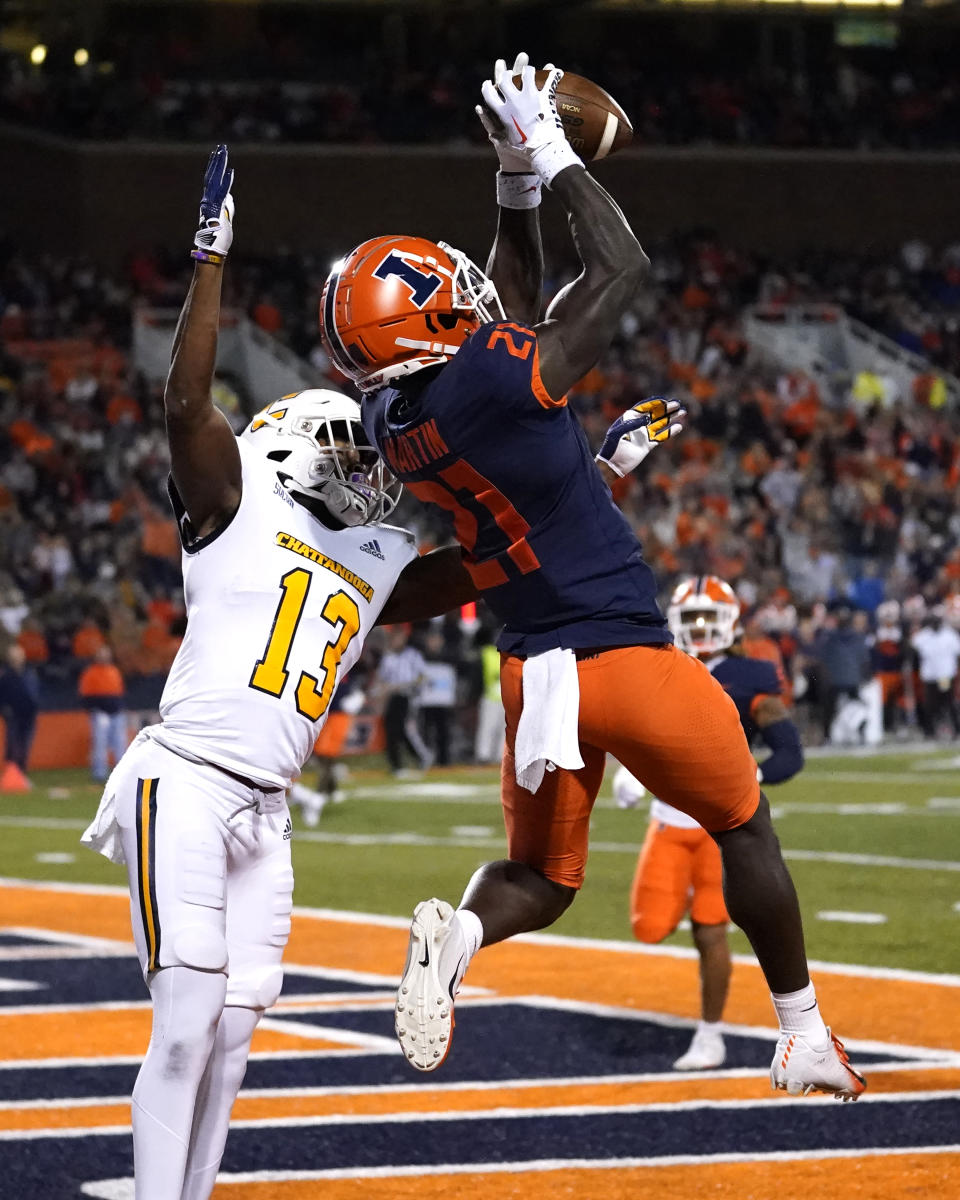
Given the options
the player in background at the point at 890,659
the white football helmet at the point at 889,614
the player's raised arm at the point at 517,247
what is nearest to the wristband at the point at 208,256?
the player's raised arm at the point at 517,247

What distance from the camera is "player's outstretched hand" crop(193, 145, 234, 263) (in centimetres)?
387

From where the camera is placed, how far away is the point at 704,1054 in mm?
6594

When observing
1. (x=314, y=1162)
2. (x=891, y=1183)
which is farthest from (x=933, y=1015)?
(x=314, y=1162)

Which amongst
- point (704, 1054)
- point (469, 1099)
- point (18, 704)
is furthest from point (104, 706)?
point (469, 1099)

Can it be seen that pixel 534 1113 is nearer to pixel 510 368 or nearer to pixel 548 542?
pixel 548 542

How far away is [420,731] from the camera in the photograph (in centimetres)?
1923

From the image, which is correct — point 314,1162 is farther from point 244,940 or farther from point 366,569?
point 366,569

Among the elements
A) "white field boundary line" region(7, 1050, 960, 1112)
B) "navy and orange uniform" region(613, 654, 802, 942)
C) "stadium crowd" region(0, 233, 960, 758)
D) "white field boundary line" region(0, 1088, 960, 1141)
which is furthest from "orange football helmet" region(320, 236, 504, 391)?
"stadium crowd" region(0, 233, 960, 758)

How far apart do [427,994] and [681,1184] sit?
1.37 meters

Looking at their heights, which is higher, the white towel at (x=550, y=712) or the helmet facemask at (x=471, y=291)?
the helmet facemask at (x=471, y=291)

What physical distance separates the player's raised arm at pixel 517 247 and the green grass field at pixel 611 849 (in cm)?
466

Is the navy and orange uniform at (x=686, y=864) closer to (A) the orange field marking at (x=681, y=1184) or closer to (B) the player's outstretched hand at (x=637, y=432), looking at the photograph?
(A) the orange field marking at (x=681, y=1184)

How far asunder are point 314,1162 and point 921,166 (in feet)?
90.8

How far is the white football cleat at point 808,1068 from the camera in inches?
163
